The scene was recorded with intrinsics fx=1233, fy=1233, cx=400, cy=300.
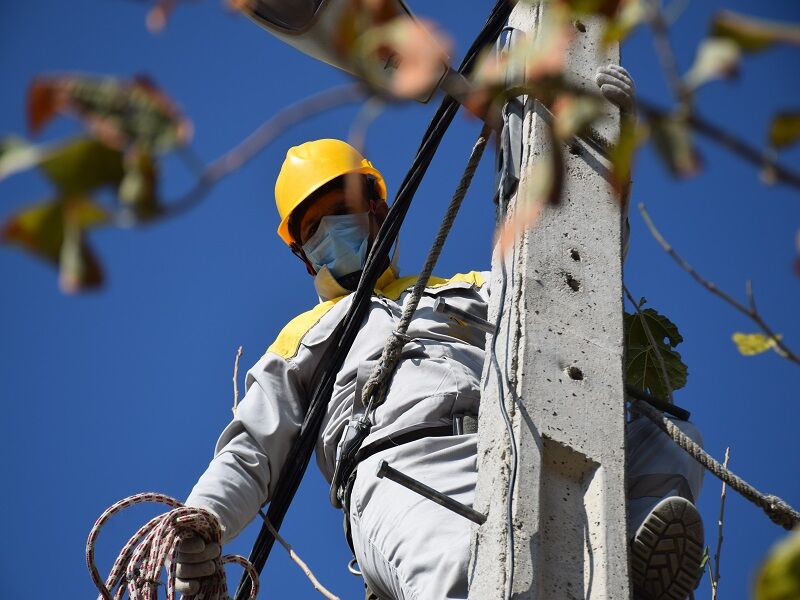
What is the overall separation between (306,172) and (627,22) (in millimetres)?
4163

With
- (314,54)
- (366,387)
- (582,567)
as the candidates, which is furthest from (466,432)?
(314,54)

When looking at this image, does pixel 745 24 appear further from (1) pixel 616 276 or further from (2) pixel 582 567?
(1) pixel 616 276

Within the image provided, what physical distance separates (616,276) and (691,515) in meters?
0.68

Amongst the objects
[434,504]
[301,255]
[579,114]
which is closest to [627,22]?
[579,114]

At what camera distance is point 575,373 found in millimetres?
3084

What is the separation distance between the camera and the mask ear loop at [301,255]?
504cm

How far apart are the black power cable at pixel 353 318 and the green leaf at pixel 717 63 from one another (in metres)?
3.27

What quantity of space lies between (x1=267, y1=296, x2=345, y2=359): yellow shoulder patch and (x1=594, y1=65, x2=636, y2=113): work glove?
4.54ft

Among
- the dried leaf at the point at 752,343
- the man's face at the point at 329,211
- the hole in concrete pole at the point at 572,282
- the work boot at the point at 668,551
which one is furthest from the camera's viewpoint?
the man's face at the point at 329,211

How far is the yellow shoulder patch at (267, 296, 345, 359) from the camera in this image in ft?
14.5

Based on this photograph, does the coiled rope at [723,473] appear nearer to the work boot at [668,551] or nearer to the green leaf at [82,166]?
the work boot at [668,551]

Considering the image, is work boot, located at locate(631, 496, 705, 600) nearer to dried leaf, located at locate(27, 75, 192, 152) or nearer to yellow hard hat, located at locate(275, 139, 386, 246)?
dried leaf, located at locate(27, 75, 192, 152)

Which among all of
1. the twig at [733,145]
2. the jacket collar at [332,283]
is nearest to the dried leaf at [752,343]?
the twig at [733,145]

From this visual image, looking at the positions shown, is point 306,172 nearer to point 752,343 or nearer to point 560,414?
point 560,414
